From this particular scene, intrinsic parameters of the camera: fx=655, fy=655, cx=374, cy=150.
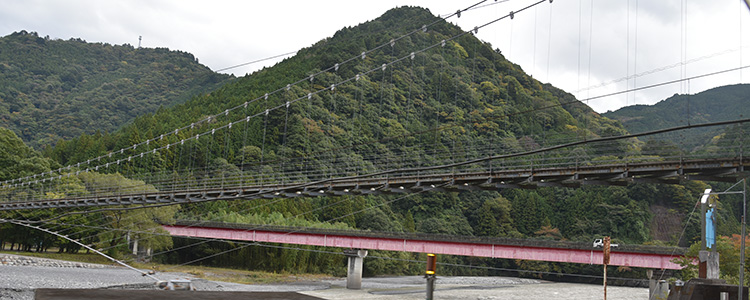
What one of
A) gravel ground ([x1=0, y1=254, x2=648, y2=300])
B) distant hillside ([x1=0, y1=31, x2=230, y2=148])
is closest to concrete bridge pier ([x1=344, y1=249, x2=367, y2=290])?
gravel ground ([x1=0, y1=254, x2=648, y2=300])

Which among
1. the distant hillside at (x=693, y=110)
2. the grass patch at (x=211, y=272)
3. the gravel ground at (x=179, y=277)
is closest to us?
the gravel ground at (x=179, y=277)

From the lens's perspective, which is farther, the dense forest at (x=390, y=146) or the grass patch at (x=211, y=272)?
the dense forest at (x=390, y=146)

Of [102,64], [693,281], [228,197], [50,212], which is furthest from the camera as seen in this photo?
[102,64]

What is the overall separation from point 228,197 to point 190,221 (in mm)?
24864

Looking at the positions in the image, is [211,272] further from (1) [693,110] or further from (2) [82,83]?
(2) [82,83]

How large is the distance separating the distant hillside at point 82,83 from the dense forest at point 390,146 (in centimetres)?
3359

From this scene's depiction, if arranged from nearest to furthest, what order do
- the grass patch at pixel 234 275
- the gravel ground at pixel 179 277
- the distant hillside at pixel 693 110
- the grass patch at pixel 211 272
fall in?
the gravel ground at pixel 179 277
the grass patch at pixel 211 272
the grass patch at pixel 234 275
the distant hillside at pixel 693 110

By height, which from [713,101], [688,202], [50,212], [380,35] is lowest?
[50,212]

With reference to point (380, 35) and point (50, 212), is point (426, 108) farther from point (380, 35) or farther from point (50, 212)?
point (50, 212)

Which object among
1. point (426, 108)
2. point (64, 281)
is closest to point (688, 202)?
point (426, 108)

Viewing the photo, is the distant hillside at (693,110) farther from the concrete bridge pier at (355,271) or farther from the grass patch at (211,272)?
the grass patch at (211,272)

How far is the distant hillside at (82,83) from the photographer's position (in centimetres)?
11581

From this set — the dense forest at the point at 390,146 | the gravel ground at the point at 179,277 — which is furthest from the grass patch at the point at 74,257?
the gravel ground at the point at 179,277

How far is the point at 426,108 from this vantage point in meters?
74.2
